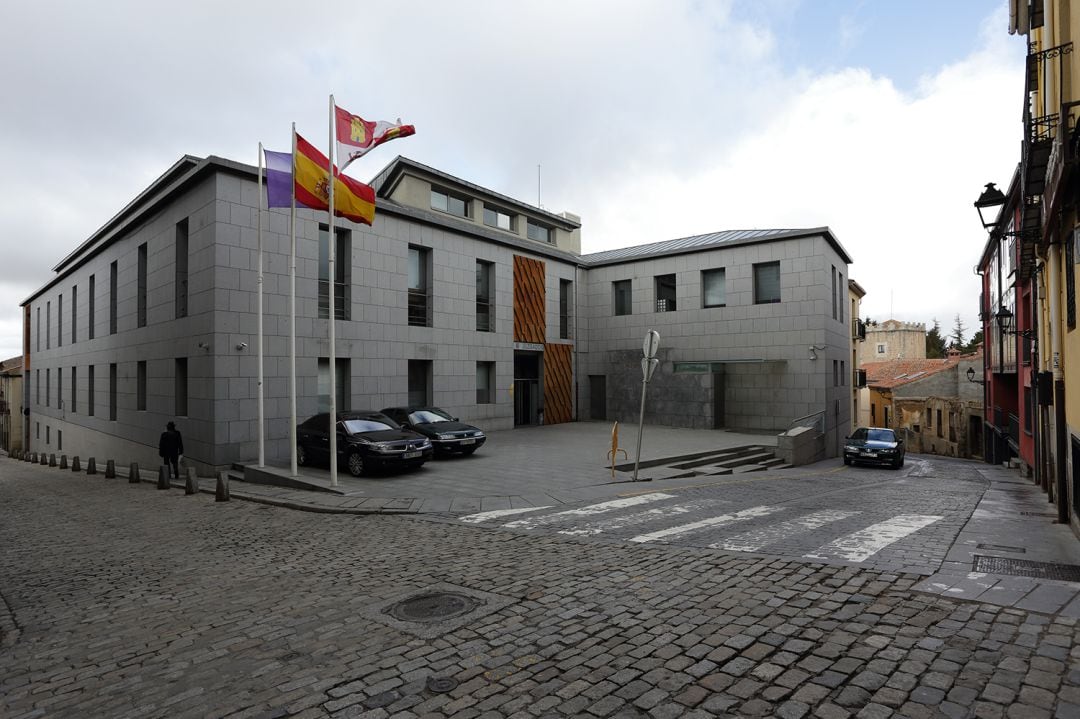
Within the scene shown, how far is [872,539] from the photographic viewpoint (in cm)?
750

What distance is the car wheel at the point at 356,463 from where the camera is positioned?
46.1ft

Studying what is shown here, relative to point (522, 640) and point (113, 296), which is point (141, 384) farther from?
point (522, 640)

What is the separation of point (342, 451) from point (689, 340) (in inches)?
681

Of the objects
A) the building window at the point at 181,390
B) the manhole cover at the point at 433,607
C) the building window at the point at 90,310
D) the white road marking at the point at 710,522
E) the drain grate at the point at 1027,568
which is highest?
the building window at the point at 90,310

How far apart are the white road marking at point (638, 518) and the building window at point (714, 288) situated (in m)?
17.1

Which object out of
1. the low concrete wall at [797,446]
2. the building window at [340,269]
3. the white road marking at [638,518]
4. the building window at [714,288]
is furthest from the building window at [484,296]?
the white road marking at [638,518]

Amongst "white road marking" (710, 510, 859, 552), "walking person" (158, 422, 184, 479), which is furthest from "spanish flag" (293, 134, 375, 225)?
"white road marking" (710, 510, 859, 552)

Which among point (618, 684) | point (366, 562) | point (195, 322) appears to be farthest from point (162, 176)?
point (618, 684)

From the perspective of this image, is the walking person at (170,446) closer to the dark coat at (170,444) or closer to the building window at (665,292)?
the dark coat at (170,444)

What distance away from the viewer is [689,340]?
26750 millimetres

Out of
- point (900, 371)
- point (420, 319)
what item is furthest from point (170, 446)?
point (900, 371)

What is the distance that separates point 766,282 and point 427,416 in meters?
15.9

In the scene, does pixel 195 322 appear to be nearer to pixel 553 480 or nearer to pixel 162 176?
pixel 162 176

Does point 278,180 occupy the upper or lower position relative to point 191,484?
upper
